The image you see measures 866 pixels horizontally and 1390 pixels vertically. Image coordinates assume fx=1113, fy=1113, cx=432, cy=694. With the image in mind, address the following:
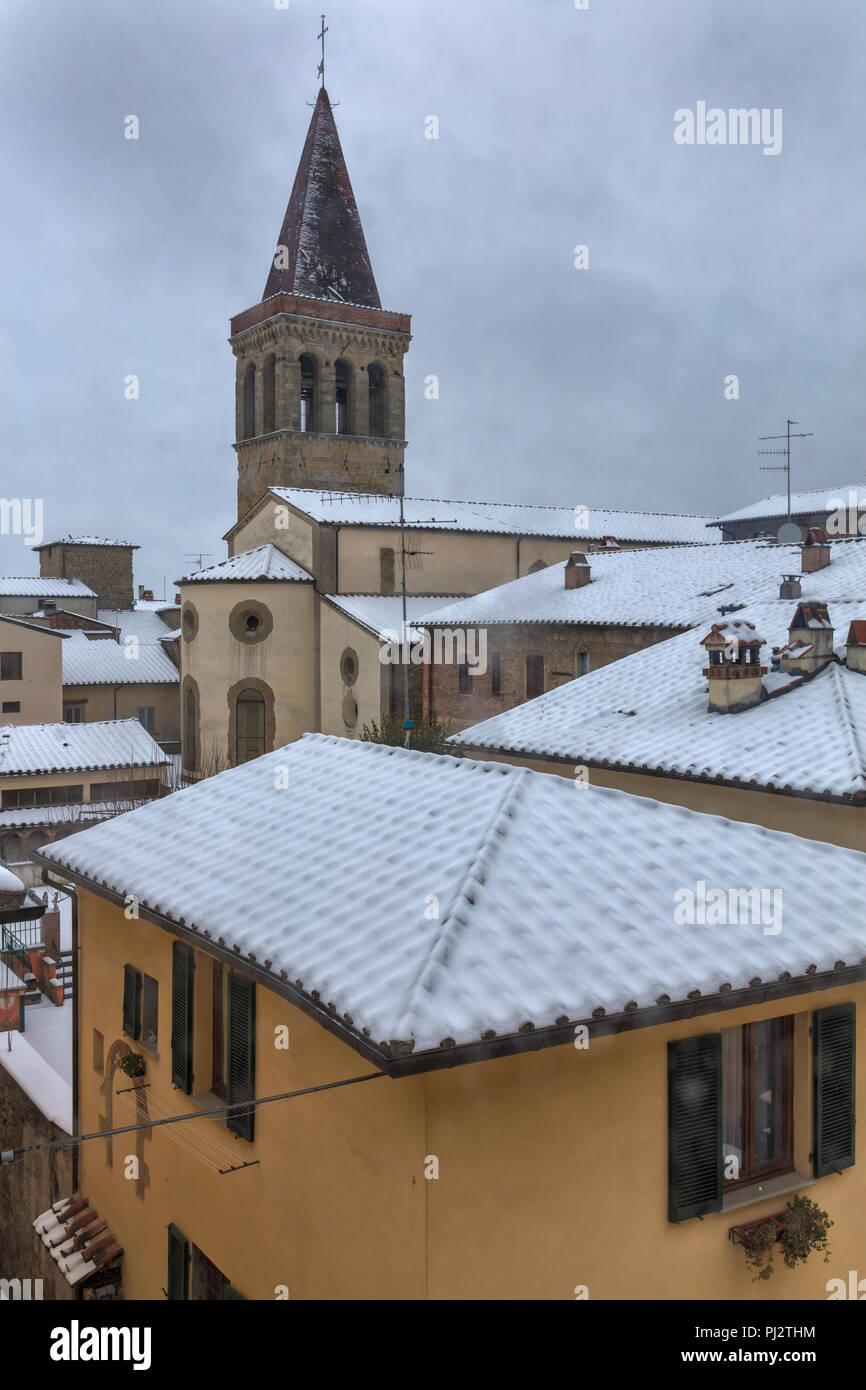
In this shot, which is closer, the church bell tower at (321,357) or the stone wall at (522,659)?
the stone wall at (522,659)

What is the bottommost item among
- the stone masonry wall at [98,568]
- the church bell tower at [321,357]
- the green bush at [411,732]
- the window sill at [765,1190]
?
the window sill at [765,1190]

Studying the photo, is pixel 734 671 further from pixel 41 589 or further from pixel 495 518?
pixel 41 589

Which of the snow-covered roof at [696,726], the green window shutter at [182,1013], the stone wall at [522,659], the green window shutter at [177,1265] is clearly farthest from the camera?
the stone wall at [522,659]

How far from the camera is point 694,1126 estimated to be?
21.0 feet

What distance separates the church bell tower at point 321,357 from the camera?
44562 millimetres

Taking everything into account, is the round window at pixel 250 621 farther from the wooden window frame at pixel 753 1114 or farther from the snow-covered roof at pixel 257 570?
the wooden window frame at pixel 753 1114

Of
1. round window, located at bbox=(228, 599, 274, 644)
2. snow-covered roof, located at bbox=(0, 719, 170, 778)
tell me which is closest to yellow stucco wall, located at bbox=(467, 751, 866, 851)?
round window, located at bbox=(228, 599, 274, 644)

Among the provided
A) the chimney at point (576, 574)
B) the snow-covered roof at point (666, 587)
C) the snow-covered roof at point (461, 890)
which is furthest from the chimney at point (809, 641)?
the chimney at point (576, 574)

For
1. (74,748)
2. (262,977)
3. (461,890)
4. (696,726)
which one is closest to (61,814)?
(74,748)

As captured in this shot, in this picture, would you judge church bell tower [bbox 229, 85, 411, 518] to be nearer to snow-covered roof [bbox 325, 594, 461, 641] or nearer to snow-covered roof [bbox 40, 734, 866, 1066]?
snow-covered roof [bbox 325, 594, 461, 641]

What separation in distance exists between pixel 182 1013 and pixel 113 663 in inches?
1619

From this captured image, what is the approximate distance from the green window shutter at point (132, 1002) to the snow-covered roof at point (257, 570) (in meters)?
25.9
